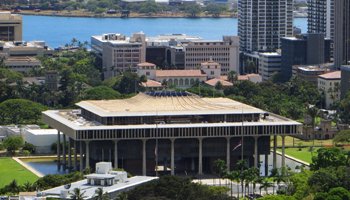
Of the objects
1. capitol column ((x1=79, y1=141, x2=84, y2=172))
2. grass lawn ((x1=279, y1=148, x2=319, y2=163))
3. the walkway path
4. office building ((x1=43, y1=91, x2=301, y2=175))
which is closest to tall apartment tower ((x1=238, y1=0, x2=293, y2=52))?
grass lawn ((x1=279, y1=148, x2=319, y2=163))

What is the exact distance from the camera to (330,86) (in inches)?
4072

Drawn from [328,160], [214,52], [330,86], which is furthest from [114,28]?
[328,160]

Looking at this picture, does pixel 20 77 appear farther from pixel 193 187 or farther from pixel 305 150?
pixel 193 187

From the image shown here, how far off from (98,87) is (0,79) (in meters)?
7.30

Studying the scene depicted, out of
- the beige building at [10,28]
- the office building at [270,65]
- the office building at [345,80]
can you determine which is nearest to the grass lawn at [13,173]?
the office building at [345,80]

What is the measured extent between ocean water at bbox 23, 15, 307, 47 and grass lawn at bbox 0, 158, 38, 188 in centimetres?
8235

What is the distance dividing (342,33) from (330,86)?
31.5 ft

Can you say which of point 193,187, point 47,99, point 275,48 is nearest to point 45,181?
point 193,187

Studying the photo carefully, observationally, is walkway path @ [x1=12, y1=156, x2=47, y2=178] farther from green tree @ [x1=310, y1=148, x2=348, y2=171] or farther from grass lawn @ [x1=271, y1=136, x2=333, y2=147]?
grass lawn @ [x1=271, y1=136, x2=333, y2=147]

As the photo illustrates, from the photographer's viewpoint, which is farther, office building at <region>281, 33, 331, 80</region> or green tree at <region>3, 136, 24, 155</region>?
office building at <region>281, 33, 331, 80</region>

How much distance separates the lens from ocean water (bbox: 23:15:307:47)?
6762 inches

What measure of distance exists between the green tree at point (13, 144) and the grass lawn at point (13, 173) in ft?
7.45

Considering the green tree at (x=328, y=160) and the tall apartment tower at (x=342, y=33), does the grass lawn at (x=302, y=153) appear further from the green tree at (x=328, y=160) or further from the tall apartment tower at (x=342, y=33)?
the tall apartment tower at (x=342, y=33)

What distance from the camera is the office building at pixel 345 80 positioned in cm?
10006
